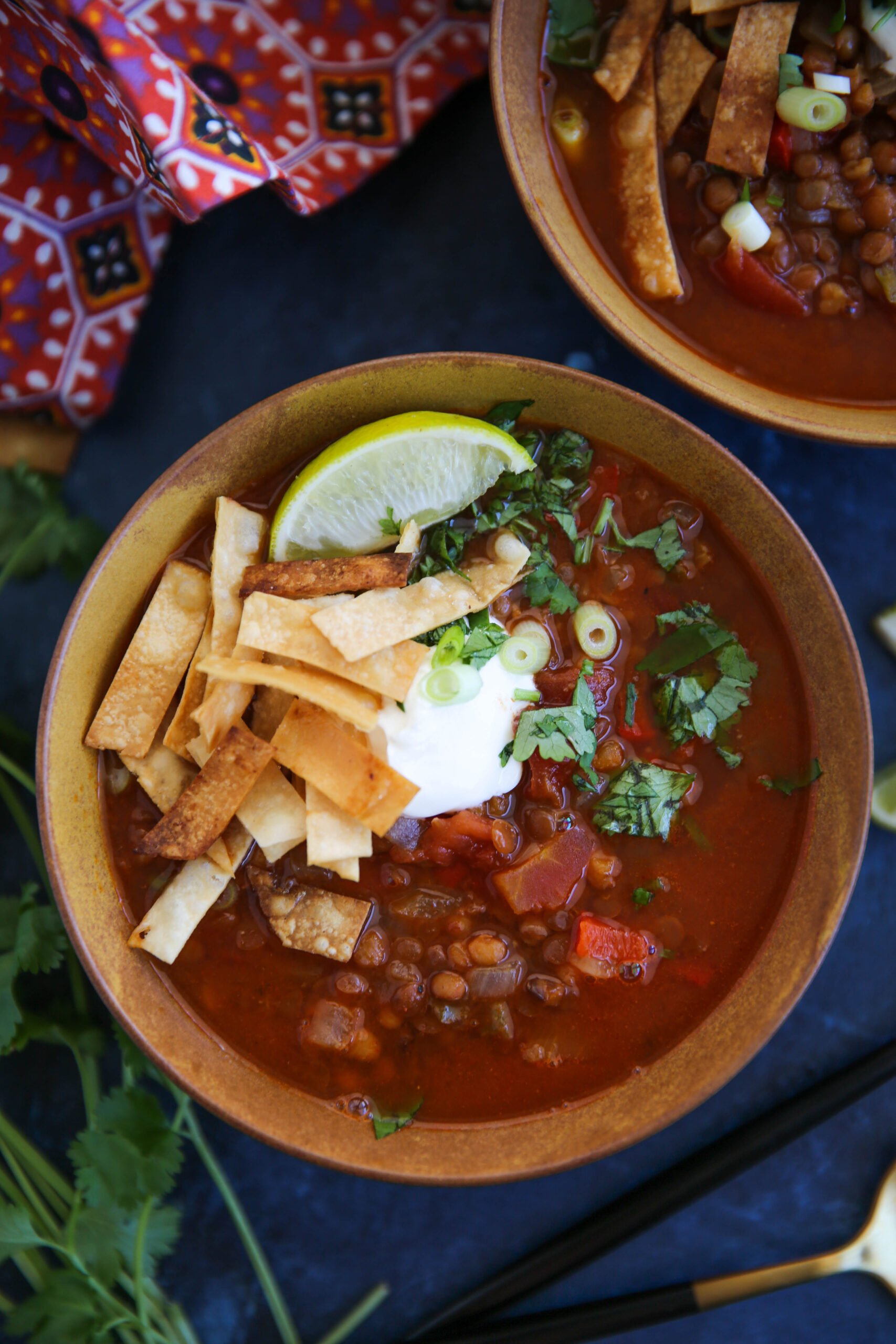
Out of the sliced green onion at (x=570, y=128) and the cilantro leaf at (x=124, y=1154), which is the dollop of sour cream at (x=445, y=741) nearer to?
the cilantro leaf at (x=124, y=1154)

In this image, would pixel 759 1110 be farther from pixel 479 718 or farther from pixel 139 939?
pixel 139 939

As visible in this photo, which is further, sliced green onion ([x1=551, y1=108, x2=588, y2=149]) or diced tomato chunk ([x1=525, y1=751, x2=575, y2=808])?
sliced green onion ([x1=551, y1=108, x2=588, y2=149])

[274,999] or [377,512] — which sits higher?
[377,512]

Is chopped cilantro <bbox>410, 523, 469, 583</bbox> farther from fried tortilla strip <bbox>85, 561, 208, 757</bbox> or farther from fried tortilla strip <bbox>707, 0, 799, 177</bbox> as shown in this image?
fried tortilla strip <bbox>707, 0, 799, 177</bbox>

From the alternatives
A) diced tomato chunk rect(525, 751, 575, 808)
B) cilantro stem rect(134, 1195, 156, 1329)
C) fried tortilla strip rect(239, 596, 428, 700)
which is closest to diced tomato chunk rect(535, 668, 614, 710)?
diced tomato chunk rect(525, 751, 575, 808)

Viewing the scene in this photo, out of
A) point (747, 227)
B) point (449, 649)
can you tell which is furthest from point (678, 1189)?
point (747, 227)

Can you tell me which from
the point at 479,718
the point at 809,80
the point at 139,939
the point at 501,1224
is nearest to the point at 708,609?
the point at 479,718
